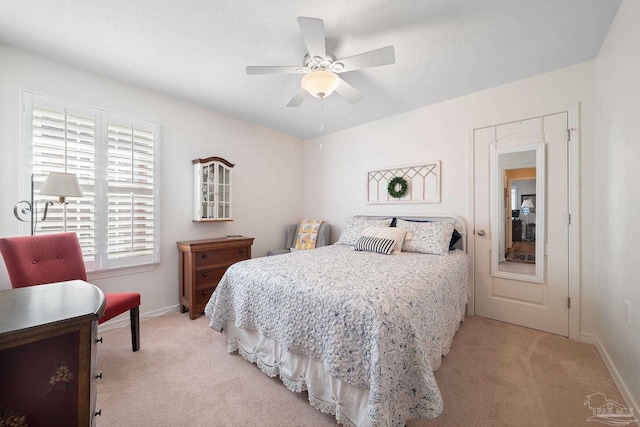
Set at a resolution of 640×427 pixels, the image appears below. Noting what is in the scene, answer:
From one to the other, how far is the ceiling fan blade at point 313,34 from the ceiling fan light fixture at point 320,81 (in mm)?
129

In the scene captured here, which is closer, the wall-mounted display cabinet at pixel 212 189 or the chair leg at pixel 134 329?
the chair leg at pixel 134 329

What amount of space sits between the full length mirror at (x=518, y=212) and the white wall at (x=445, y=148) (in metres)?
0.29

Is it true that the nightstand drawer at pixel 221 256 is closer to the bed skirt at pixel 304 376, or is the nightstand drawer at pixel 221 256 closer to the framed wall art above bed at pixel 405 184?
the bed skirt at pixel 304 376

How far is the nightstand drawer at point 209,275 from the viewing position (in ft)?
9.75

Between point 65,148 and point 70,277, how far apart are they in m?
1.20

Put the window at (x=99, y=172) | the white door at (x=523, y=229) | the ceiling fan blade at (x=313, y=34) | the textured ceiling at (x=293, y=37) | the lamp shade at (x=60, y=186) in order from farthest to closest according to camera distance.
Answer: the white door at (x=523, y=229) → the window at (x=99, y=172) → the lamp shade at (x=60, y=186) → the textured ceiling at (x=293, y=37) → the ceiling fan blade at (x=313, y=34)

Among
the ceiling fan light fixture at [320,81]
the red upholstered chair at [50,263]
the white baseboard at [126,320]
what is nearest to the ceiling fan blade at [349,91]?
the ceiling fan light fixture at [320,81]

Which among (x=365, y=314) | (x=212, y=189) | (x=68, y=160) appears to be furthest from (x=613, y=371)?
(x=68, y=160)

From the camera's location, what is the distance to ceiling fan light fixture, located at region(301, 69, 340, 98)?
6.56 ft

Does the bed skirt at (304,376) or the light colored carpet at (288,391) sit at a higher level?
the bed skirt at (304,376)

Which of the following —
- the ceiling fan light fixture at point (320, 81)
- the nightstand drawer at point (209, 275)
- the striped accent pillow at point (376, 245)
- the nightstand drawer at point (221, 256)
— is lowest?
the nightstand drawer at point (209, 275)

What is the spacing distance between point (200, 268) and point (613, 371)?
146 inches

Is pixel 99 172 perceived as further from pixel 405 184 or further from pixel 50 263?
pixel 405 184

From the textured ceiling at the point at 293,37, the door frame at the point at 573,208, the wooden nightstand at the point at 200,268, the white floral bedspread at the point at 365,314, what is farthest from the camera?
the wooden nightstand at the point at 200,268
